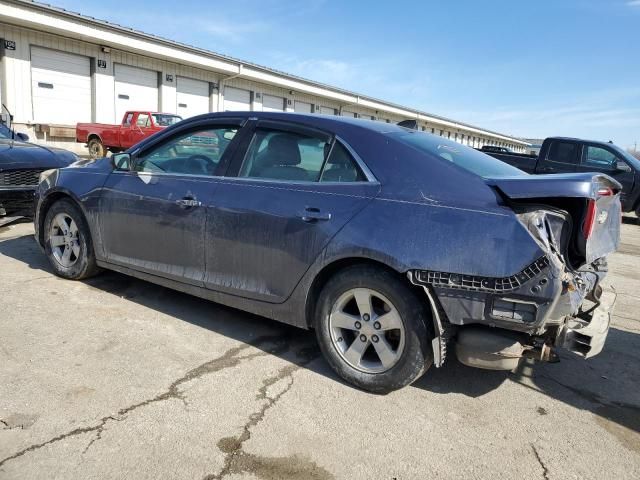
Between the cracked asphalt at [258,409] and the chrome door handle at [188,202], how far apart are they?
3.10 feet

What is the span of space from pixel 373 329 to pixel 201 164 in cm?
188

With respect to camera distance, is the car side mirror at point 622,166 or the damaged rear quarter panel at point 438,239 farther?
the car side mirror at point 622,166

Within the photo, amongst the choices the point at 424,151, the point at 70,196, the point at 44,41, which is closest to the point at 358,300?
the point at 424,151

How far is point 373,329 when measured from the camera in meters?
2.94

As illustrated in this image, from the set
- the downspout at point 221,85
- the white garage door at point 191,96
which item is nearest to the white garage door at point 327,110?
the downspout at point 221,85

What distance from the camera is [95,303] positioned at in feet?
13.7

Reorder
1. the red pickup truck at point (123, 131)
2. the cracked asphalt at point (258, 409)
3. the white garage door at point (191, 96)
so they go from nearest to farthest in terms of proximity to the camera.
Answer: the cracked asphalt at point (258, 409) < the red pickup truck at point (123, 131) < the white garage door at point (191, 96)

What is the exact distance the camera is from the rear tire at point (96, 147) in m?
17.6

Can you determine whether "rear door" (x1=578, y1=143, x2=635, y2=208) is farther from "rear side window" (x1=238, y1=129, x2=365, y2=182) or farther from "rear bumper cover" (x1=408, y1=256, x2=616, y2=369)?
"rear side window" (x1=238, y1=129, x2=365, y2=182)

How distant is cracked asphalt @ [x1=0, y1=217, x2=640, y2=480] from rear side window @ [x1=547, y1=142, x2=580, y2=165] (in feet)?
30.4

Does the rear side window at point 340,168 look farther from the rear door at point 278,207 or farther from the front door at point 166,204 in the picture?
the front door at point 166,204

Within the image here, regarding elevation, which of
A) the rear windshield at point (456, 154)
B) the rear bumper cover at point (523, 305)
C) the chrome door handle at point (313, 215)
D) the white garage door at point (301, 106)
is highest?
the white garage door at point (301, 106)

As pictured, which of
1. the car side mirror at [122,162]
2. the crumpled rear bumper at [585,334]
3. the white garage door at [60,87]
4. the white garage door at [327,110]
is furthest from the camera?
the white garage door at [327,110]

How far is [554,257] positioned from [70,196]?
13.4 ft
